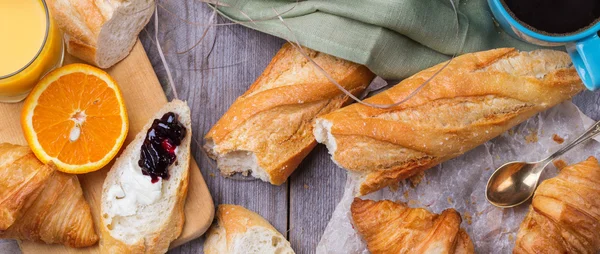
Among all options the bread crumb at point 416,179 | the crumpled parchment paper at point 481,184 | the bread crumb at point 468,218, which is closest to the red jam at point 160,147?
the crumpled parchment paper at point 481,184

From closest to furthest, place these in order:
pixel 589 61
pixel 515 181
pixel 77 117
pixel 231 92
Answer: pixel 589 61 < pixel 77 117 < pixel 515 181 < pixel 231 92

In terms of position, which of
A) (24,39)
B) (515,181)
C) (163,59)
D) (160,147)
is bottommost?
(515,181)

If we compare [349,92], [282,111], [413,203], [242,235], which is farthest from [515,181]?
[242,235]

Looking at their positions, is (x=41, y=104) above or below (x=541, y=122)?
above

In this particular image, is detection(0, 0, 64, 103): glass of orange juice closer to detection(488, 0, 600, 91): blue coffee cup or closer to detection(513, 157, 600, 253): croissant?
detection(488, 0, 600, 91): blue coffee cup

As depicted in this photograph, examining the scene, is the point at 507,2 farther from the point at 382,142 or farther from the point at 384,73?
the point at 382,142

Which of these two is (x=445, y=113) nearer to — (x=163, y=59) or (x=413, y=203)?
(x=413, y=203)

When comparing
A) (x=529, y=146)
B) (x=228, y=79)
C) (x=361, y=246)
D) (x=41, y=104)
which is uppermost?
(x=41, y=104)

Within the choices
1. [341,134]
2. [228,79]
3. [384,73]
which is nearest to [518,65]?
[384,73]
